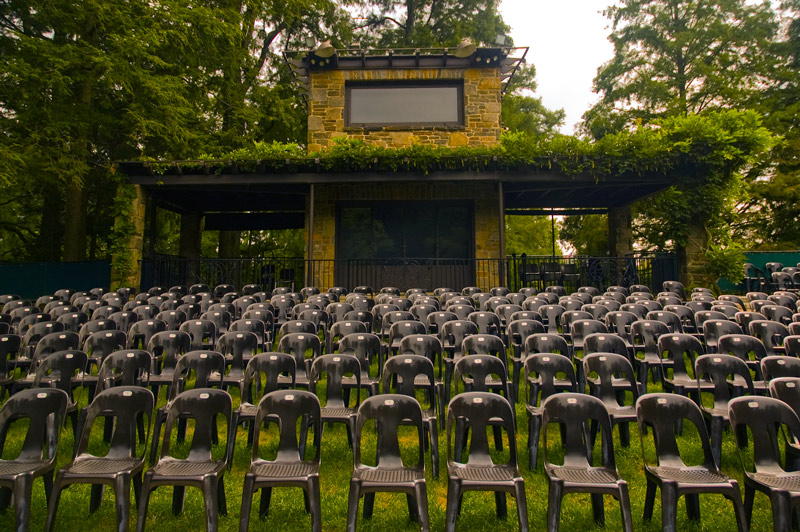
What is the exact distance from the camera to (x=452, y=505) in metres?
3.00

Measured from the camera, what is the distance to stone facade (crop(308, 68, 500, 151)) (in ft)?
44.0

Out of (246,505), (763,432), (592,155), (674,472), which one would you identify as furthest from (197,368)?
(592,155)

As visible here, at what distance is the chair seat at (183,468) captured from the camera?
316 cm

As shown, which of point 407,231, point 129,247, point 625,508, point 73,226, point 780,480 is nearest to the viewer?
point 625,508

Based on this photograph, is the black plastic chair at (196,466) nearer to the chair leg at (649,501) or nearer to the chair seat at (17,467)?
the chair seat at (17,467)

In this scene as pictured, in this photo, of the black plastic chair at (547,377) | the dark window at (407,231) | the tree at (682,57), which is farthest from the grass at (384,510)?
the tree at (682,57)

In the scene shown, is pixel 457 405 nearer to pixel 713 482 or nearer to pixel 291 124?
pixel 713 482

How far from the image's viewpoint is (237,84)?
65.4 ft

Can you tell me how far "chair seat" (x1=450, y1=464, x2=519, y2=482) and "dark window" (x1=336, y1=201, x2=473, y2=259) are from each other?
998 cm

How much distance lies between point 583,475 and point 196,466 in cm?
249

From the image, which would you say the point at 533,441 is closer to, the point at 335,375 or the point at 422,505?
the point at 422,505

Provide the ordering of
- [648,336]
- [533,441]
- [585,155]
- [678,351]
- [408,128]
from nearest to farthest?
[533,441] < [678,351] < [648,336] < [585,155] < [408,128]

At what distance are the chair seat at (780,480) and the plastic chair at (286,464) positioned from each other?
270 centimetres

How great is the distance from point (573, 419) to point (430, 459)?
126cm
